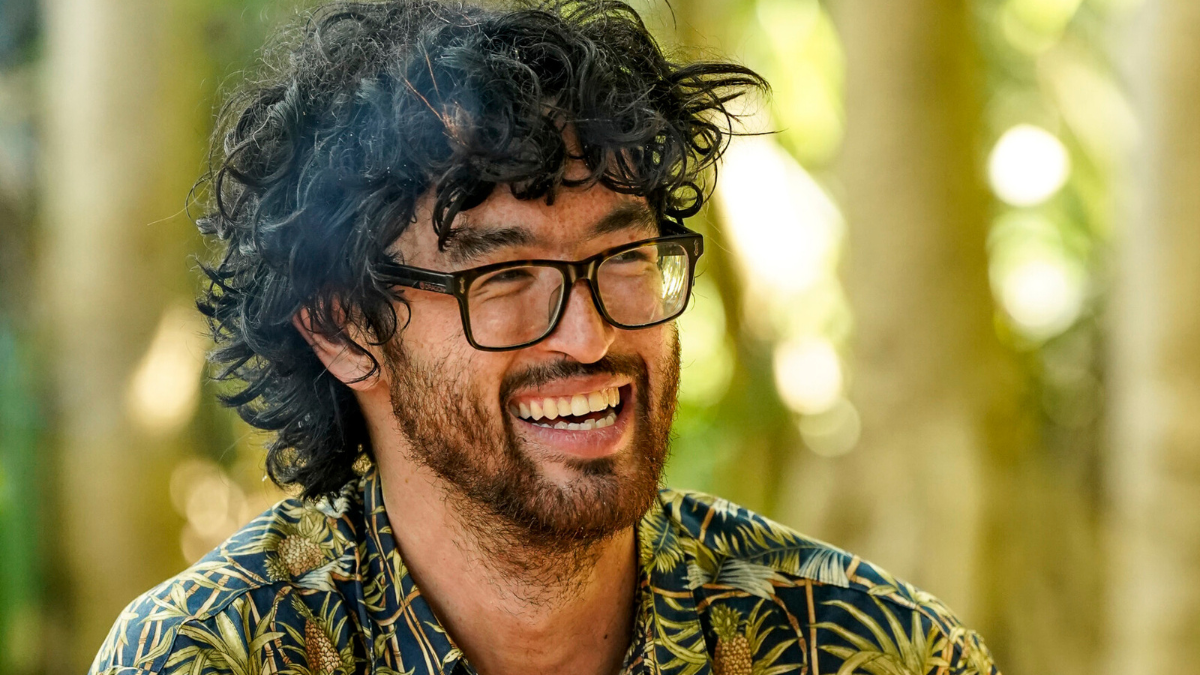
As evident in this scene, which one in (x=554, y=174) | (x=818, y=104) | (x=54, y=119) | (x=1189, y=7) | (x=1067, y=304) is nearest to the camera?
(x=554, y=174)

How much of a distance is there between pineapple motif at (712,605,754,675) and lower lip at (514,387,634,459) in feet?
1.13

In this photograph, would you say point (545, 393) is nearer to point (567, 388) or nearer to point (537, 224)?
point (567, 388)

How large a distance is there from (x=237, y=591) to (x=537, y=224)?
0.72 meters

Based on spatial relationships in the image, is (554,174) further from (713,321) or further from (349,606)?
(713,321)

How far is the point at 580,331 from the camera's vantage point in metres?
1.87

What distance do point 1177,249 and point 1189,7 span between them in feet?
2.21

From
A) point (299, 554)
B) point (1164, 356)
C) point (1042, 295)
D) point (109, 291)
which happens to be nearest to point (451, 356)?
point (299, 554)

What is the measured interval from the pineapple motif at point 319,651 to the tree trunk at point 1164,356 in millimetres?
2649

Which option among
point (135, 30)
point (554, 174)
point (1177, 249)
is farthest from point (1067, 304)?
point (554, 174)

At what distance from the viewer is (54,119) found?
5.08m

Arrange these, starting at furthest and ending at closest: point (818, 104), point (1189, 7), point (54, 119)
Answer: point (818, 104) → point (54, 119) → point (1189, 7)

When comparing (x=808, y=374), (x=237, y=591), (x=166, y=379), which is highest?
(x=166, y=379)

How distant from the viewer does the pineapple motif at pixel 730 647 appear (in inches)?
78.4

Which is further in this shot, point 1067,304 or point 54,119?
point 1067,304
